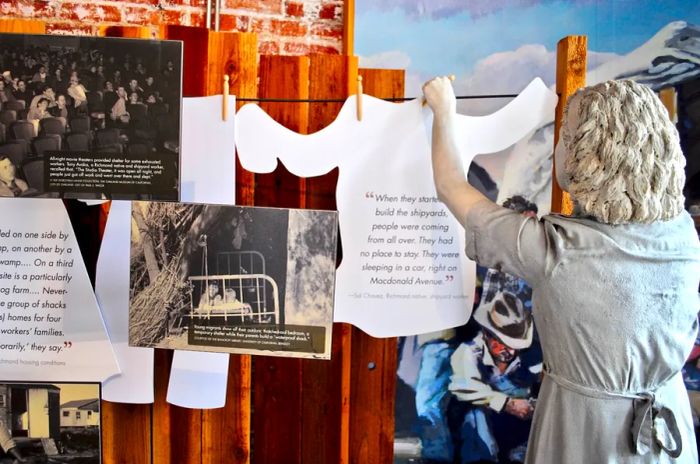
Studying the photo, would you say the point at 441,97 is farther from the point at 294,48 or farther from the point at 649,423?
the point at 649,423

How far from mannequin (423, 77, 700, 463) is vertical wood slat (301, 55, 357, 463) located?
454mm

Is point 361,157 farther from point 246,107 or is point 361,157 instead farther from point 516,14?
point 516,14

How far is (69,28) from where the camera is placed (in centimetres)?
158

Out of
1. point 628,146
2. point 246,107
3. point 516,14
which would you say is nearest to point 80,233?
point 246,107

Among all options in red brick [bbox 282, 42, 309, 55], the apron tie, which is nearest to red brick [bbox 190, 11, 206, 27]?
red brick [bbox 282, 42, 309, 55]

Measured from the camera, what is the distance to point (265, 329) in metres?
1.28

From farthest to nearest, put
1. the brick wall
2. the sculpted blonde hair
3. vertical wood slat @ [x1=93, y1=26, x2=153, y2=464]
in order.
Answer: the brick wall < vertical wood slat @ [x1=93, y1=26, x2=153, y2=464] < the sculpted blonde hair

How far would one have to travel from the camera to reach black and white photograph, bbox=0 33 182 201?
126 cm

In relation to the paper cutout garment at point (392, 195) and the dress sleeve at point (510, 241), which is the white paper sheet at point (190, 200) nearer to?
the paper cutout garment at point (392, 195)

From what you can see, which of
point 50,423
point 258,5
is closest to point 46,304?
point 50,423

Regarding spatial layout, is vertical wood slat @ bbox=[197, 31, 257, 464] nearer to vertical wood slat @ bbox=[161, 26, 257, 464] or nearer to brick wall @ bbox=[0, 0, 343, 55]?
vertical wood slat @ bbox=[161, 26, 257, 464]

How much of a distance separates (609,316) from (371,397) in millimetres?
630

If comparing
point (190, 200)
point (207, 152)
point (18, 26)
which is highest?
point (18, 26)

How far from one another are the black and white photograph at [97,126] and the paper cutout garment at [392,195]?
7.1 inches
